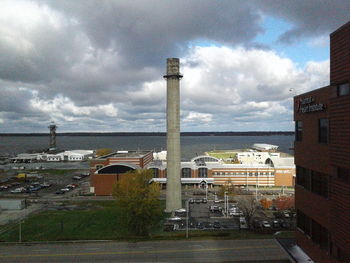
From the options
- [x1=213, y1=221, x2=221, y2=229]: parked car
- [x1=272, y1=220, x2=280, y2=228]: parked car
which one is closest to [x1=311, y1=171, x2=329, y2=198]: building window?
[x1=213, y1=221, x2=221, y2=229]: parked car

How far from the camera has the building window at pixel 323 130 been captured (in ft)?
72.4

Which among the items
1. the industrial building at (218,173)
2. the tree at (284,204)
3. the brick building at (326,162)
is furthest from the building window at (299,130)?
the industrial building at (218,173)

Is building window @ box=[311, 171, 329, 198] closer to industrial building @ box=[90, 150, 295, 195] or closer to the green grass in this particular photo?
the green grass

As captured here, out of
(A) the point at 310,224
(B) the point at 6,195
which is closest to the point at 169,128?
(A) the point at 310,224

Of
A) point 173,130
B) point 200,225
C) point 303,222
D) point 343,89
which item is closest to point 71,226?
point 200,225

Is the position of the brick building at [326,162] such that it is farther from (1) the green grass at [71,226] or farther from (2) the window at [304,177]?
(1) the green grass at [71,226]

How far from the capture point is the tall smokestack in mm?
57188

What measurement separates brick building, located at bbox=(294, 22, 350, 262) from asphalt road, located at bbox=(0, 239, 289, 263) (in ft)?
27.7

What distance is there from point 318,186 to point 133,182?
91.0ft

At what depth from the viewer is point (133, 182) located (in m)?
45.5

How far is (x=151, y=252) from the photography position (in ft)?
117

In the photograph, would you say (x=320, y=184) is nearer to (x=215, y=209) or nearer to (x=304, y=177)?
(x=304, y=177)

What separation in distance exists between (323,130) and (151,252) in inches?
911

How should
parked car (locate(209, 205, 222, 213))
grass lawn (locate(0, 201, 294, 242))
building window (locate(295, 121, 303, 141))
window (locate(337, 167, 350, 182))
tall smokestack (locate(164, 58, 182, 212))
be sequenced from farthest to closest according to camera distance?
parked car (locate(209, 205, 222, 213)), tall smokestack (locate(164, 58, 182, 212)), grass lawn (locate(0, 201, 294, 242)), building window (locate(295, 121, 303, 141)), window (locate(337, 167, 350, 182))
